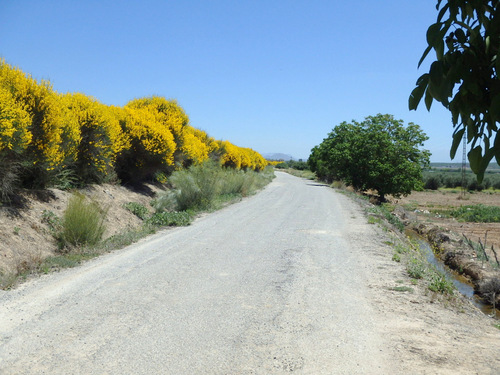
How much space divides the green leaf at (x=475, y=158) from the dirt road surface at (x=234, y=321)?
2607mm

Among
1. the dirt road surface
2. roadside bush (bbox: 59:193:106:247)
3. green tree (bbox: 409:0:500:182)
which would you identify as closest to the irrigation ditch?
the dirt road surface

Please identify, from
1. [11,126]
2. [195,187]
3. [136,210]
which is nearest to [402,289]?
[11,126]

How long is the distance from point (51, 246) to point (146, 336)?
523cm

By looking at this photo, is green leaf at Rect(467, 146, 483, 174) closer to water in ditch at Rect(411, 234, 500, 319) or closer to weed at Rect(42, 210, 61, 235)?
water in ditch at Rect(411, 234, 500, 319)

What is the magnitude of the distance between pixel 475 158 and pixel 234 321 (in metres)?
3.70

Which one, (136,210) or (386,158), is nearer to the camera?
(136,210)

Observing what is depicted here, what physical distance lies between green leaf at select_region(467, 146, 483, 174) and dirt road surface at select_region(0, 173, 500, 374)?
2607 mm

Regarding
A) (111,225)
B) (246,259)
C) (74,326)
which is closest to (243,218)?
(111,225)

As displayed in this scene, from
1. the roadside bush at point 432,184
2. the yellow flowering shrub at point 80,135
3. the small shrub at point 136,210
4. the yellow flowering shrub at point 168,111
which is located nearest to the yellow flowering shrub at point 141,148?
the yellow flowering shrub at point 80,135

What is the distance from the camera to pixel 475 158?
1.73 metres

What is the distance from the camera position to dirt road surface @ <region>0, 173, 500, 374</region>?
3.81 meters

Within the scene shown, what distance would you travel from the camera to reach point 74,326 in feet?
14.9

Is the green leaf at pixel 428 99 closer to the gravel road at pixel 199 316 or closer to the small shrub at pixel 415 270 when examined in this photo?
the gravel road at pixel 199 316

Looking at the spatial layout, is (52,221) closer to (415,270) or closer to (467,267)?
(415,270)
